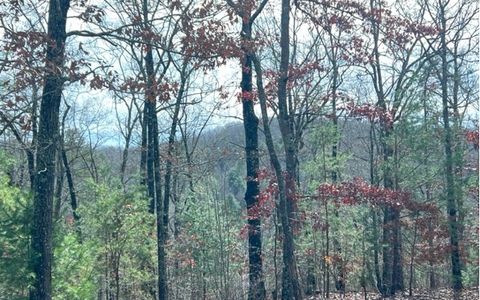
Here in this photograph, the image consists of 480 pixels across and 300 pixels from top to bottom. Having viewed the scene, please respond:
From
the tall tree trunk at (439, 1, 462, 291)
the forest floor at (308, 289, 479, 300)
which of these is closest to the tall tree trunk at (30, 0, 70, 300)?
the forest floor at (308, 289, 479, 300)

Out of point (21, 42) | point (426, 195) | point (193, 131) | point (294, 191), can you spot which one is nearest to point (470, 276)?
point (426, 195)

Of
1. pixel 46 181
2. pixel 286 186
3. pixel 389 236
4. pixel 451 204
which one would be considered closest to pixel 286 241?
pixel 286 186

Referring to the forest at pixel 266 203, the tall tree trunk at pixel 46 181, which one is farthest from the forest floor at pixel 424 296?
the tall tree trunk at pixel 46 181

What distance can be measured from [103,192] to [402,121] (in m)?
7.13

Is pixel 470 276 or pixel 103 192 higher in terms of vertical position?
pixel 103 192

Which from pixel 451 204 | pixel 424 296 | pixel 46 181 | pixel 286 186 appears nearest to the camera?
pixel 46 181

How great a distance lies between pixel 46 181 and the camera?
8484 millimetres

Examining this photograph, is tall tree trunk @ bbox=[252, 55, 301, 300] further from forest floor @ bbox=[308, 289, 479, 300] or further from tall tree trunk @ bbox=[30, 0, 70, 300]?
tall tree trunk @ bbox=[30, 0, 70, 300]

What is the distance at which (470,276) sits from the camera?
46.8ft

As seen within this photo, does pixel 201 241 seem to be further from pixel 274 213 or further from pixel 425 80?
pixel 425 80

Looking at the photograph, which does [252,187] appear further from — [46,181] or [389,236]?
[46,181]

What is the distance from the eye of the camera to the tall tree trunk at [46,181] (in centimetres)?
835

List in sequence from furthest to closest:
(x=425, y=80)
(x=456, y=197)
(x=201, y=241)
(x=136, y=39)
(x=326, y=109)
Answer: (x=326, y=109)
(x=425, y=80)
(x=456, y=197)
(x=201, y=241)
(x=136, y=39)

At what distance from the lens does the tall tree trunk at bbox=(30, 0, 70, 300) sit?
8.35 metres
